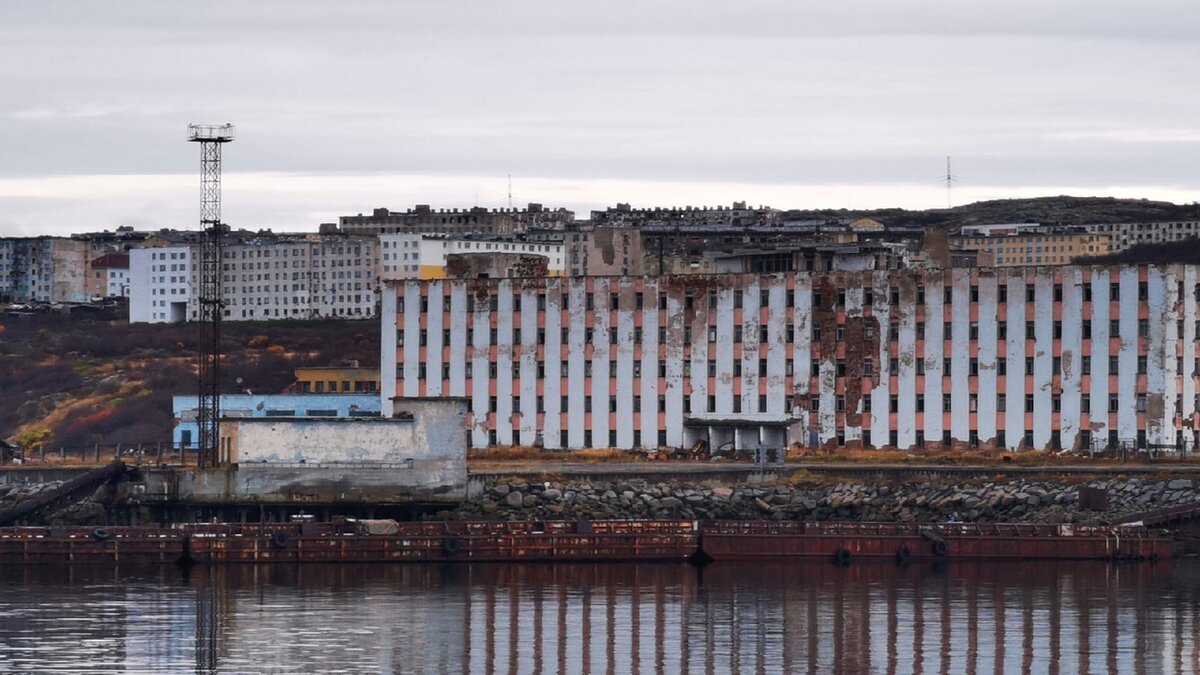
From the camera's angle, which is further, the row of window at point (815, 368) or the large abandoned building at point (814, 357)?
the row of window at point (815, 368)

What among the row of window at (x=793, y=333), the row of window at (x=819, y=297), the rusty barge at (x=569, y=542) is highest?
the row of window at (x=819, y=297)

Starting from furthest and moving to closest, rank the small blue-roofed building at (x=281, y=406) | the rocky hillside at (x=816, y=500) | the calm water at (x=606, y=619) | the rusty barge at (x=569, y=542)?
1. the small blue-roofed building at (x=281, y=406)
2. the rocky hillside at (x=816, y=500)
3. the rusty barge at (x=569, y=542)
4. the calm water at (x=606, y=619)

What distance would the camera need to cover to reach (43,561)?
10594cm

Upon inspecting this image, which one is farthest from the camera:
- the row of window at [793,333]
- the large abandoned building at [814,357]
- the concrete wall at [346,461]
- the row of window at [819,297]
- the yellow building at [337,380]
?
the yellow building at [337,380]

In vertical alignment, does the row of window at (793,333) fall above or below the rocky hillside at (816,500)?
above

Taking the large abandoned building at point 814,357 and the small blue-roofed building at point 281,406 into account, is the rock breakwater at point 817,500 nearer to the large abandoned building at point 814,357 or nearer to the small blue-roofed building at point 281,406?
the large abandoned building at point 814,357

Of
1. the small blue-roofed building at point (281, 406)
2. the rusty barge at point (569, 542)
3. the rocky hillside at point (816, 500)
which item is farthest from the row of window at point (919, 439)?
the rusty barge at point (569, 542)

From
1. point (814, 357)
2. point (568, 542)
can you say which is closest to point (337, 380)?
point (814, 357)

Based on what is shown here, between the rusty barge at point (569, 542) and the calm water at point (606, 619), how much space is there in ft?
5.36

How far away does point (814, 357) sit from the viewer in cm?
14338

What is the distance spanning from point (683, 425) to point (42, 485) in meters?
36.3

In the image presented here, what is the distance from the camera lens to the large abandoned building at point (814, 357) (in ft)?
449

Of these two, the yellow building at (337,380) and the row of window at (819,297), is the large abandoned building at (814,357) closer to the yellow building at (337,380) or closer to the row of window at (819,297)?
the row of window at (819,297)

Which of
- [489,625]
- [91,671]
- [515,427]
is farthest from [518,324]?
[91,671]
